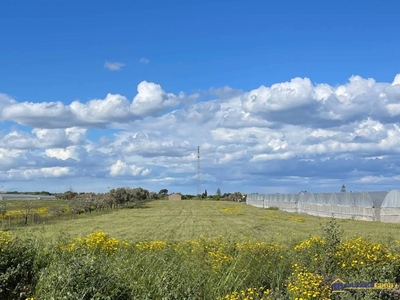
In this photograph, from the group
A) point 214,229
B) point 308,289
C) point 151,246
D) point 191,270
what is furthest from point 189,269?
point 214,229

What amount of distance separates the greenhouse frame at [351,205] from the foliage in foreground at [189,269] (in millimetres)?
26461

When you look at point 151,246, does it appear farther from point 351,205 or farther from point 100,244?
point 351,205

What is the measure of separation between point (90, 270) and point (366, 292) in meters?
4.70

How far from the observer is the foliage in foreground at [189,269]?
7.29m

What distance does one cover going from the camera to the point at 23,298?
8031 mm

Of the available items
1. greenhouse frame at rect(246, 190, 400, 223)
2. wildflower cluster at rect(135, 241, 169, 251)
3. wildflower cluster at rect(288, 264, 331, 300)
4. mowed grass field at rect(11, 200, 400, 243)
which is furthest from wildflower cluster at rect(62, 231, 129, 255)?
greenhouse frame at rect(246, 190, 400, 223)

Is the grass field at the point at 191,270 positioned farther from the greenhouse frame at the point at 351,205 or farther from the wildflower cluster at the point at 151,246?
the greenhouse frame at the point at 351,205

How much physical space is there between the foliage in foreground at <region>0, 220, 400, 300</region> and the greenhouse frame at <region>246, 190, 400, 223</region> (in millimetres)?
26461

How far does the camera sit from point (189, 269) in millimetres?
8836

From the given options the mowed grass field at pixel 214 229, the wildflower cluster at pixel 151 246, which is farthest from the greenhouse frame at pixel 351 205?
the wildflower cluster at pixel 151 246

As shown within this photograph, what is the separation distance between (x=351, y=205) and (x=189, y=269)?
1559 inches

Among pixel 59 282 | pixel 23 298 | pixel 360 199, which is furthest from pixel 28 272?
pixel 360 199

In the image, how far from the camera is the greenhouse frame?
39.4m

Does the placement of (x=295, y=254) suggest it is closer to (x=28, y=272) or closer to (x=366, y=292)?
(x=366, y=292)
